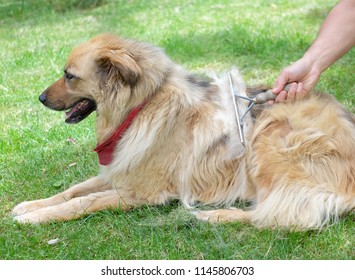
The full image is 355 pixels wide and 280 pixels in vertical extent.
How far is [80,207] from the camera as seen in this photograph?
156 inches

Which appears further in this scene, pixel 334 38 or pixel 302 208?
pixel 334 38

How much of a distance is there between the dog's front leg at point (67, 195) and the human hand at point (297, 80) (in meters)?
1.41

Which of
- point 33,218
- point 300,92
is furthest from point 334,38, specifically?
point 33,218

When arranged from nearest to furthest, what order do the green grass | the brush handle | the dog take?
the green grass, the dog, the brush handle

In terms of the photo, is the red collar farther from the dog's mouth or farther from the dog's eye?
the dog's eye

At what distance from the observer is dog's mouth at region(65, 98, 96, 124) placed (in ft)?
13.4

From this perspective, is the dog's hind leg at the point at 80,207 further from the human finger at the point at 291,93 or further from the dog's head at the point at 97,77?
the human finger at the point at 291,93

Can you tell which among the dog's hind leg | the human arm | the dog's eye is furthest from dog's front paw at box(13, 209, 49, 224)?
the human arm

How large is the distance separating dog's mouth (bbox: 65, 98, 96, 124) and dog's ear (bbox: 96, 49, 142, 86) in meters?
0.27

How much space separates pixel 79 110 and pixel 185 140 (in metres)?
0.77

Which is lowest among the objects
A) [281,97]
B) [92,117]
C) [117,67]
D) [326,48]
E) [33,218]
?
[92,117]

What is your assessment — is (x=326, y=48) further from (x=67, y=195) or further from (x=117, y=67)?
(x=67, y=195)

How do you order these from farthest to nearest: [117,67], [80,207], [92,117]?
1. [92,117]
2. [80,207]
3. [117,67]

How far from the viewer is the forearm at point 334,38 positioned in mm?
4219
